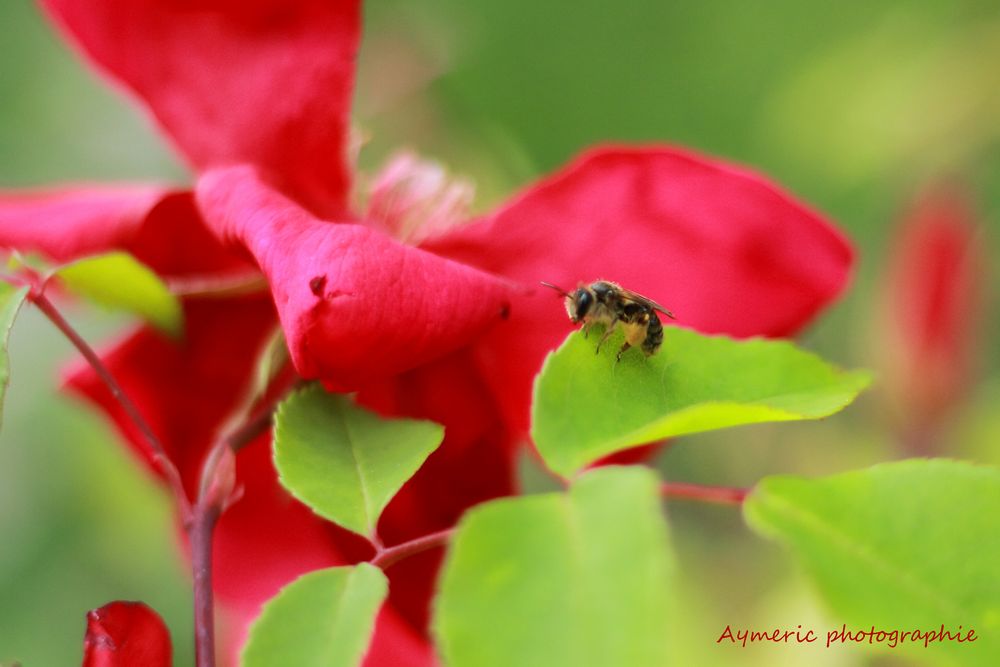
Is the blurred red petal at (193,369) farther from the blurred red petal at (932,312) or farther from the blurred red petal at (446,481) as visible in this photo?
the blurred red petal at (932,312)

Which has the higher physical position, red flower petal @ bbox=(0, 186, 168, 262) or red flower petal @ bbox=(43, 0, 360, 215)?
red flower petal @ bbox=(43, 0, 360, 215)

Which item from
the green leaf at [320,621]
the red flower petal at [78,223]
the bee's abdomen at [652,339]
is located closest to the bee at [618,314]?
the bee's abdomen at [652,339]

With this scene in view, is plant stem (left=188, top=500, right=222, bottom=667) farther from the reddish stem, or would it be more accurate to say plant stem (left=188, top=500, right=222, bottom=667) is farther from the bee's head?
the bee's head

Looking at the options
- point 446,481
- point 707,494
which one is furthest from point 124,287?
point 707,494

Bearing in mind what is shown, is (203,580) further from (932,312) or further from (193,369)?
(932,312)

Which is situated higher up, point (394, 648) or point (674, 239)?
point (674, 239)

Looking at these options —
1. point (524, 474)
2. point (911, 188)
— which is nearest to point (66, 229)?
point (524, 474)

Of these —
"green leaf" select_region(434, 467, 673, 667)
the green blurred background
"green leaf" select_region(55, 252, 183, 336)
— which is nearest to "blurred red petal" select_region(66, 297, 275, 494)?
"green leaf" select_region(55, 252, 183, 336)
